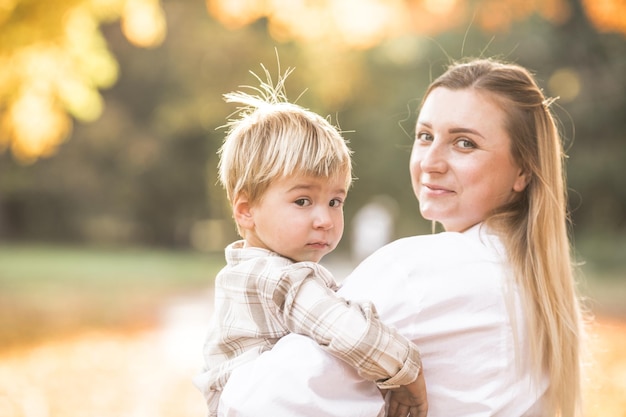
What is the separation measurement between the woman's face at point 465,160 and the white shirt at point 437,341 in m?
0.37

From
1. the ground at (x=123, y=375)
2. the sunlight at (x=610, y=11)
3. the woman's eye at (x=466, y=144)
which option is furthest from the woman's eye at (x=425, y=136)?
the sunlight at (x=610, y=11)

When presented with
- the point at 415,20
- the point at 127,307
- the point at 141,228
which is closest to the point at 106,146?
the point at 141,228

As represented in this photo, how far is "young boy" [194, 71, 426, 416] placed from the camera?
2.31 metres

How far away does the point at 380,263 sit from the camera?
96.3 inches

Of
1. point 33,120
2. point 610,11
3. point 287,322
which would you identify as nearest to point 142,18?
point 33,120

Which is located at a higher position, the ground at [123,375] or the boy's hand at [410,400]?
the boy's hand at [410,400]

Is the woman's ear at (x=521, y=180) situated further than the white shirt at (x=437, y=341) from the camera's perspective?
Yes

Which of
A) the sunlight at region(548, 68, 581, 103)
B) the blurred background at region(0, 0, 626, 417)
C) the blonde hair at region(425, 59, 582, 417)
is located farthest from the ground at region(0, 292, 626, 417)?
the sunlight at region(548, 68, 581, 103)

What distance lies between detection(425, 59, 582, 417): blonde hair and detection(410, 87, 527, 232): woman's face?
4cm

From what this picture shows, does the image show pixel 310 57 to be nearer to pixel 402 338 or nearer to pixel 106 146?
pixel 106 146

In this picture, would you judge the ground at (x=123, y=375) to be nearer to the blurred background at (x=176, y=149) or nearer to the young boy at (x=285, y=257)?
the blurred background at (x=176, y=149)

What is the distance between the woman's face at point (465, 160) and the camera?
280 cm

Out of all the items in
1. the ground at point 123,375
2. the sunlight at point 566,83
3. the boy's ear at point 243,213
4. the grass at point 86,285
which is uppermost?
the sunlight at point 566,83

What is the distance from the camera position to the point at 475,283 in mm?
2443
